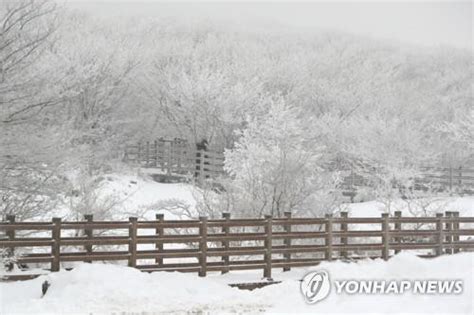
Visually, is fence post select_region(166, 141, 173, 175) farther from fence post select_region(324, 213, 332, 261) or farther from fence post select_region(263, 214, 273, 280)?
fence post select_region(263, 214, 273, 280)

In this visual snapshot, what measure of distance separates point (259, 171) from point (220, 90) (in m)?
20.1

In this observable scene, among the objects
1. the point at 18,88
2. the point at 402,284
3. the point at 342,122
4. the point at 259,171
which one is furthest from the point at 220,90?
the point at 402,284

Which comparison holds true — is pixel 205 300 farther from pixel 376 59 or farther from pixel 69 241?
pixel 376 59

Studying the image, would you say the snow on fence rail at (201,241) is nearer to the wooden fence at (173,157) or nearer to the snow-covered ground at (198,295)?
the snow-covered ground at (198,295)

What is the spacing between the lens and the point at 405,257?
13523mm

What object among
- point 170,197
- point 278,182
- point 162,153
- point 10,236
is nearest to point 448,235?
point 278,182

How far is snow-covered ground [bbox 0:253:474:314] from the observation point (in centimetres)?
1039

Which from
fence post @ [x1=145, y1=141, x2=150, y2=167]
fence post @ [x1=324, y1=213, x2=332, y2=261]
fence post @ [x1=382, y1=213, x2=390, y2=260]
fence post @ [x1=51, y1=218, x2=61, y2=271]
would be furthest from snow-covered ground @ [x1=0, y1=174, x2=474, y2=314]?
fence post @ [x1=145, y1=141, x2=150, y2=167]

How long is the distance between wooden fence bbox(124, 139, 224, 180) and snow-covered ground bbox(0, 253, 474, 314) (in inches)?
990

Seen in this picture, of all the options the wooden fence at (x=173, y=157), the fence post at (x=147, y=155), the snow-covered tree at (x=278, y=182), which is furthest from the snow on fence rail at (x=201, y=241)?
the fence post at (x=147, y=155)

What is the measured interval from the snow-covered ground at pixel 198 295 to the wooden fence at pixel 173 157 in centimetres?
2514

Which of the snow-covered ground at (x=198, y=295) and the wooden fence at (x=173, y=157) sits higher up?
the wooden fence at (x=173, y=157)

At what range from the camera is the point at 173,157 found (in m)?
41.5

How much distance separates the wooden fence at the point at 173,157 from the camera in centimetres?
3859
